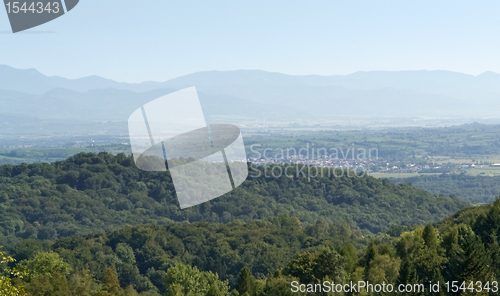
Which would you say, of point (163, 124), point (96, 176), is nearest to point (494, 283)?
point (163, 124)

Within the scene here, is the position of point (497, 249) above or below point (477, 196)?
above

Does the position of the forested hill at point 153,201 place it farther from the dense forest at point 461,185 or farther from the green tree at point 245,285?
the green tree at point 245,285

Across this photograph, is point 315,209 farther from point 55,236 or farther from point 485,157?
point 485,157

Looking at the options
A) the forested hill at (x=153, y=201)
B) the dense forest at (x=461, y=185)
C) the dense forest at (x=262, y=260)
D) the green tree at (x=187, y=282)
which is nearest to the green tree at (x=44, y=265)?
the dense forest at (x=262, y=260)

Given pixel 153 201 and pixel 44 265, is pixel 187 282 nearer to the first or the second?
pixel 44 265

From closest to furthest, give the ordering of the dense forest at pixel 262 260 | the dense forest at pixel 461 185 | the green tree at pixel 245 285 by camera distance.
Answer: the dense forest at pixel 262 260 < the green tree at pixel 245 285 < the dense forest at pixel 461 185

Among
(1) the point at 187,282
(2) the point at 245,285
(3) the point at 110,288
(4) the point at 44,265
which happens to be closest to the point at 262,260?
(1) the point at 187,282

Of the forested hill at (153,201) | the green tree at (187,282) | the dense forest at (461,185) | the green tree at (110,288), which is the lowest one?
the dense forest at (461,185)
